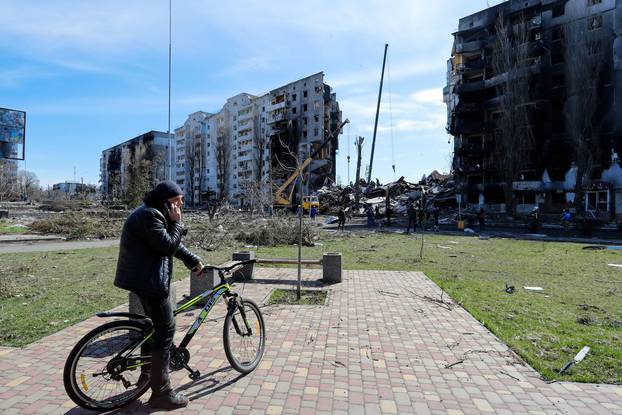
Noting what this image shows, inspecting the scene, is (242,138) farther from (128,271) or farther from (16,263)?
(128,271)

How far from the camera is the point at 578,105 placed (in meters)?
34.4

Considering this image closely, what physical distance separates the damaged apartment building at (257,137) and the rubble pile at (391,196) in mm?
7376

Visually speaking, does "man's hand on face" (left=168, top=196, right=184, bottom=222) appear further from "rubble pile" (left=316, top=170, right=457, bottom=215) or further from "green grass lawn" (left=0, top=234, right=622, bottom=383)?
"rubble pile" (left=316, top=170, right=457, bottom=215)

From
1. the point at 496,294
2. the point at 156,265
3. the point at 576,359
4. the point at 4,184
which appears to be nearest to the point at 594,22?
the point at 496,294

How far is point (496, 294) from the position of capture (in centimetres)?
779

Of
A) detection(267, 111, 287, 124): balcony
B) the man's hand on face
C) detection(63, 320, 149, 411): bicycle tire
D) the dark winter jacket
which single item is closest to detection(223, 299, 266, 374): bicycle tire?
detection(63, 320, 149, 411): bicycle tire

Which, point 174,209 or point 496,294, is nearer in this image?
point 174,209

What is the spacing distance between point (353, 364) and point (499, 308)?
3621mm

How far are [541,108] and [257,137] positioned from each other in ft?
174

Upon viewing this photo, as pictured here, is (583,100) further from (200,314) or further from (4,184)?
(4,184)

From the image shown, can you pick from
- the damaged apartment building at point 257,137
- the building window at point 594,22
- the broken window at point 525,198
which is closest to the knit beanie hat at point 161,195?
the broken window at point 525,198

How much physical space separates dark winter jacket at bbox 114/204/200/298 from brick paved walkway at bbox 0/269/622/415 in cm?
108

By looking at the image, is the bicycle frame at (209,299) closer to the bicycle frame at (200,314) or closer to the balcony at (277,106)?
the bicycle frame at (200,314)

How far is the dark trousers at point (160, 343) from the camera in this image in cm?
330
